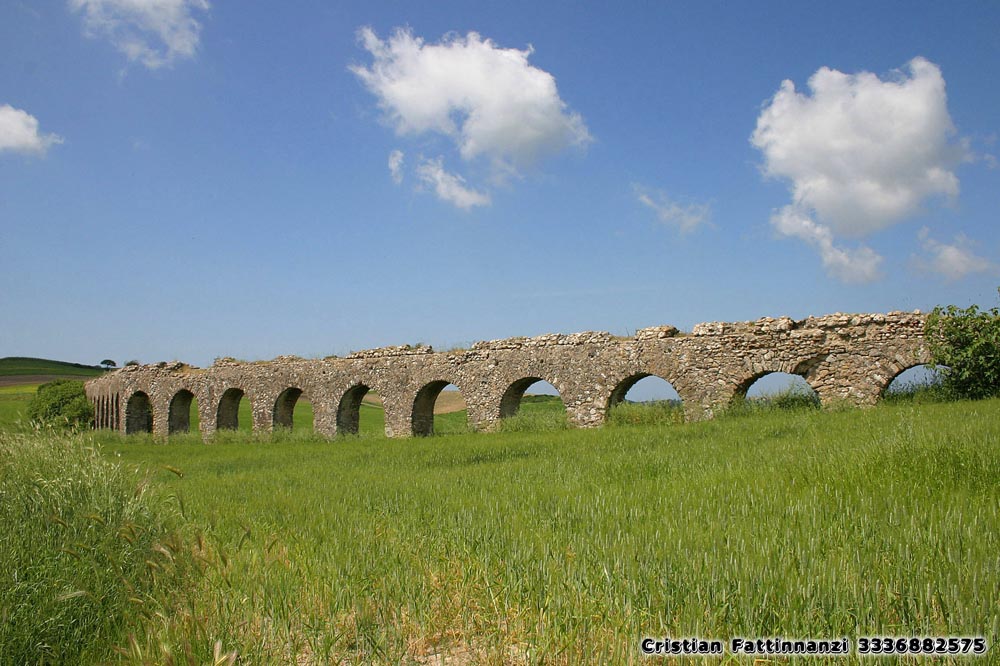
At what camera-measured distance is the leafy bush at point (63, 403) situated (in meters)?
31.9

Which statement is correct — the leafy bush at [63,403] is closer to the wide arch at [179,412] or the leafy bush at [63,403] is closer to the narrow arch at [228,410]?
the wide arch at [179,412]

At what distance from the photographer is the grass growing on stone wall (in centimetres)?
271

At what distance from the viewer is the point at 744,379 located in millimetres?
14938

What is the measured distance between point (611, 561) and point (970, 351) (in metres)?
12.9

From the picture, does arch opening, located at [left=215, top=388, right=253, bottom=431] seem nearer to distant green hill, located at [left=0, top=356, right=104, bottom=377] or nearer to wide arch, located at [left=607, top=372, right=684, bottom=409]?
wide arch, located at [left=607, top=372, right=684, bottom=409]

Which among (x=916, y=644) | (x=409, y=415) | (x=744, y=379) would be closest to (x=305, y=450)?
(x=409, y=415)

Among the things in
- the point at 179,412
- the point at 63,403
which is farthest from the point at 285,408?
the point at 63,403

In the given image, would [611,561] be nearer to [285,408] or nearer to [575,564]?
[575,564]

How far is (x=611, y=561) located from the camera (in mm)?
3551

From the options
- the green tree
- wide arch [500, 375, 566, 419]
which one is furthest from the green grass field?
the green tree

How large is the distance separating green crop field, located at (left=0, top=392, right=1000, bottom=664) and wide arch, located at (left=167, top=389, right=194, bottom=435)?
23.2 metres

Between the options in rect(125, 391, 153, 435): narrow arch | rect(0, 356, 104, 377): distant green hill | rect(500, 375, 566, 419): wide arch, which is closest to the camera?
rect(500, 375, 566, 419): wide arch

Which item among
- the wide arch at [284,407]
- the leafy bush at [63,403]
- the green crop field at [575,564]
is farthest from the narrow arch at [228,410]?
the green crop field at [575,564]

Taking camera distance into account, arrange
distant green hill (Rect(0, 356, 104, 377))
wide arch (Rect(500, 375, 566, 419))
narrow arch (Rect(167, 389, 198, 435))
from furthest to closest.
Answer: distant green hill (Rect(0, 356, 104, 377)), narrow arch (Rect(167, 389, 198, 435)), wide arch (Rect(500, 375, 566, 419))
